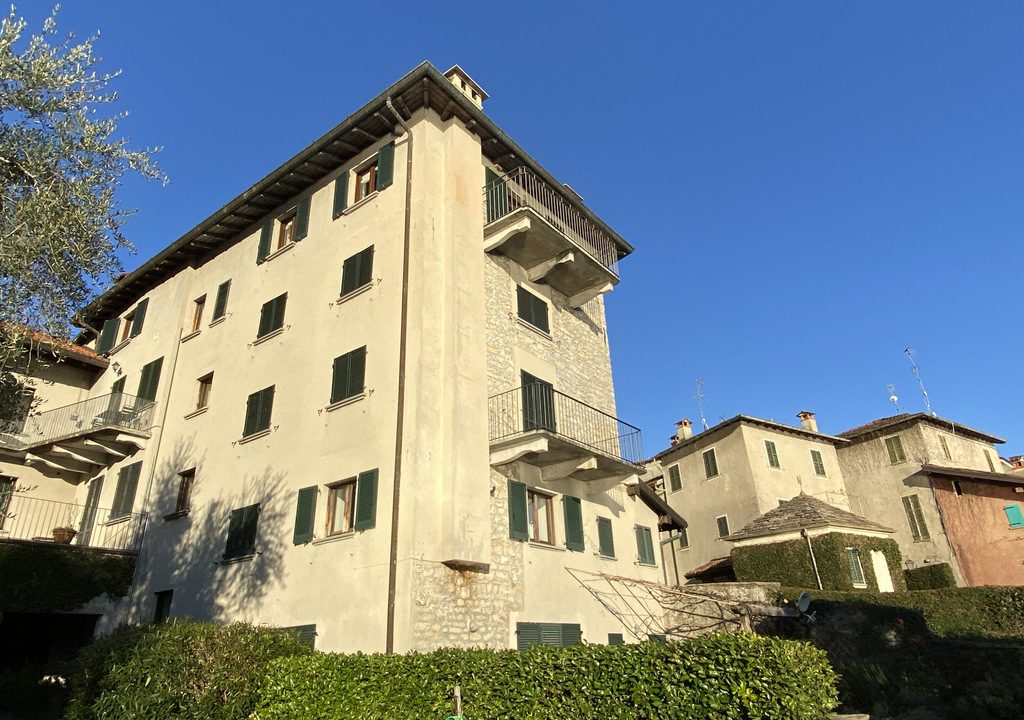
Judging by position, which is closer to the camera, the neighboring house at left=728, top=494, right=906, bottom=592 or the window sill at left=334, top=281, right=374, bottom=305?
the window sill at left=334, top=281, right=374, bottom=305

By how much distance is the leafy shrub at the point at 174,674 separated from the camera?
32.6 ft

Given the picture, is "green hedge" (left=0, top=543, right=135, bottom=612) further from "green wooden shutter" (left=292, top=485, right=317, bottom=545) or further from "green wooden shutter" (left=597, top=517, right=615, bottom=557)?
"green wooden shutter" (left=597, top=517, right=615, bottom=557)

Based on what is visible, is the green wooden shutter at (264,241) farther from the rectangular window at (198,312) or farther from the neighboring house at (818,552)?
the neighboring house at (818,552)

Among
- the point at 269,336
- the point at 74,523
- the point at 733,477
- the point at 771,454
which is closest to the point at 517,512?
the point at 269,336

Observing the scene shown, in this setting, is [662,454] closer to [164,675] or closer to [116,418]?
[116,418]

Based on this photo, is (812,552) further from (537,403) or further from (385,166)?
(385,166)

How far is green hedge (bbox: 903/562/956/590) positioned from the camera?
85.6 ft

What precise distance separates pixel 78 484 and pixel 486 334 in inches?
636

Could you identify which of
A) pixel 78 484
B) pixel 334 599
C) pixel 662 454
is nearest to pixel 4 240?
pixel 334 599

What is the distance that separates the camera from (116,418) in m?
20.2

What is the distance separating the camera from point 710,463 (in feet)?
106

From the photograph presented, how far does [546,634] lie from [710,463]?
21.0m

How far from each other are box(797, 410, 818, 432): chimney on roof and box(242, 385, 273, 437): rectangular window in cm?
2863

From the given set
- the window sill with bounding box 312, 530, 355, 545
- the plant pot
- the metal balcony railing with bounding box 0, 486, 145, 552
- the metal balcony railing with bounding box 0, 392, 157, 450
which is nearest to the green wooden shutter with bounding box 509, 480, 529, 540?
the window sill with bounding box 312, 530, 355, 545
